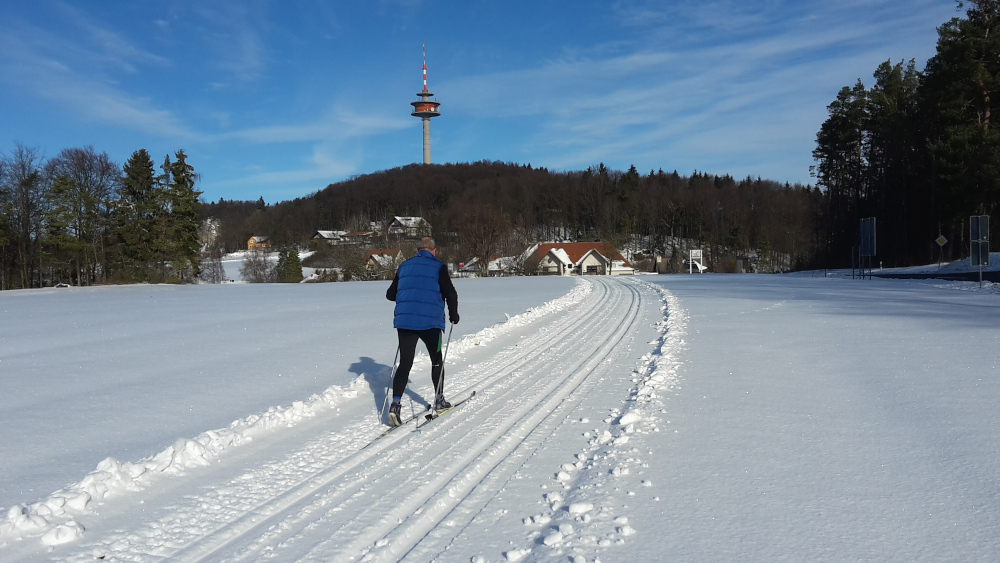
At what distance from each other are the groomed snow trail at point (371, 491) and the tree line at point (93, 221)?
139 ft

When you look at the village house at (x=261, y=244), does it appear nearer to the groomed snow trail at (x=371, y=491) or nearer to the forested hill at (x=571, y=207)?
the forested hill at (x=571, y=207)

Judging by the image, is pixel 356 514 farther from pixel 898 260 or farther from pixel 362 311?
pixel 898 260

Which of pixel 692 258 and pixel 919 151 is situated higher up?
pixel 919 151

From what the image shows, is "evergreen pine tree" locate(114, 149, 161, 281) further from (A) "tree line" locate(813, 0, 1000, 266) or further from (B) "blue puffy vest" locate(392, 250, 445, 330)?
(A) "tree line" locate(813, 0, 1000, 266)

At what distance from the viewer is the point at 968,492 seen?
3.58m

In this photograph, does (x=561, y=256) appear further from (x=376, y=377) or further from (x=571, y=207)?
(x=376, y=377)

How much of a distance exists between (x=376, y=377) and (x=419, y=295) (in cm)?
247

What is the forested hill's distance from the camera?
87000 millimetres

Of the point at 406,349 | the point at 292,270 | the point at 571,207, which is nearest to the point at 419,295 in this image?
the point at 406,349

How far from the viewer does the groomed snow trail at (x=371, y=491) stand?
3123 mm

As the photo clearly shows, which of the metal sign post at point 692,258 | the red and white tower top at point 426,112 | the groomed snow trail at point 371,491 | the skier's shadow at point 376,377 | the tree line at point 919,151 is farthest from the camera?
the red and white tower top at point 426,112

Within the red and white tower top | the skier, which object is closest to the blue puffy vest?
the skier

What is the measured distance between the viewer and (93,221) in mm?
40594

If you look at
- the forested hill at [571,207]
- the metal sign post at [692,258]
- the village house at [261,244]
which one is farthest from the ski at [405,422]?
the village house at [261,244]
